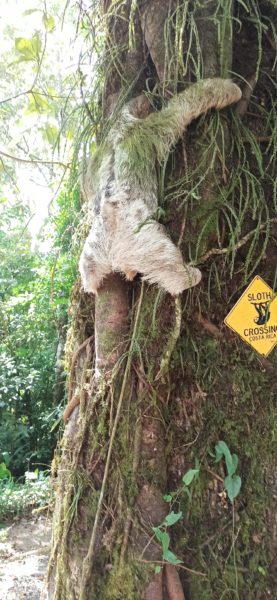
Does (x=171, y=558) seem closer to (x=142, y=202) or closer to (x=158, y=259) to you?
(x=158, y=259)

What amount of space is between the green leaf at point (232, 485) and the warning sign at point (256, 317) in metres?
0.37

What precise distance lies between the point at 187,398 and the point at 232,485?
0.27 meters

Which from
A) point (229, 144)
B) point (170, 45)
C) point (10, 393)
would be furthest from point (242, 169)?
point (10, 393)

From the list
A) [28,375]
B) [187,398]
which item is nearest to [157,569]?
[187,398]

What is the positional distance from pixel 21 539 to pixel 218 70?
11.5 feet

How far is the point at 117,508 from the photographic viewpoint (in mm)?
1299

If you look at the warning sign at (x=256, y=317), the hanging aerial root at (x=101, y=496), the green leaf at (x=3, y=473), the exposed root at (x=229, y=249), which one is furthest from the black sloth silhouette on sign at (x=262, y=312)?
the green leaf at (x=3, y=473)

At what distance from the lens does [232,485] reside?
1251 mm

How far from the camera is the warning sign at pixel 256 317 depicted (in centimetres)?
137

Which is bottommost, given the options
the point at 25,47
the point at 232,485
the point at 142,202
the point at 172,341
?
the point at 232,485

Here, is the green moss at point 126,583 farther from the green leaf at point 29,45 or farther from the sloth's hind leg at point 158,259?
the green leaf at point 29,45

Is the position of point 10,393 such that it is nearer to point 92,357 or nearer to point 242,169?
point 92,357

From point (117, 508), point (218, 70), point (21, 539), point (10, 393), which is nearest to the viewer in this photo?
point (117, 508)

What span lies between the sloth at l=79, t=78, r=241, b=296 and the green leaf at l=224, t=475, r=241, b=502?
0.54 meters
